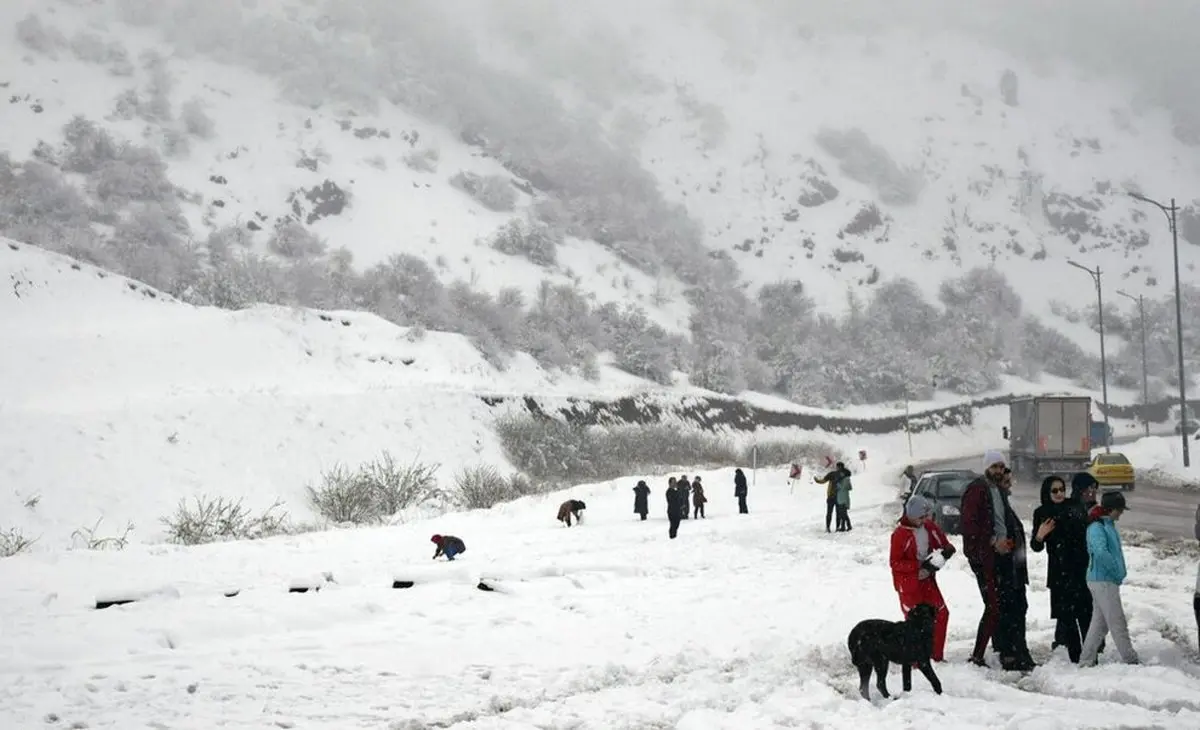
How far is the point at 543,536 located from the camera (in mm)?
19734

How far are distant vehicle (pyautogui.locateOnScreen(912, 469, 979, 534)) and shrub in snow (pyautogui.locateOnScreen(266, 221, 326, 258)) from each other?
56874 mm

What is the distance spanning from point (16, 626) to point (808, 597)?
865 cm

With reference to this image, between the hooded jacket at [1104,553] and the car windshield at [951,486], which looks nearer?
the hooded jacket at [1104,553]

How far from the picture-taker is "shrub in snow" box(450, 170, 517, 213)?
85125 mm

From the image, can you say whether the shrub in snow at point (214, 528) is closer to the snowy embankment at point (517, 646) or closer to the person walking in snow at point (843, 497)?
the snowy embankment at point (517, 646)

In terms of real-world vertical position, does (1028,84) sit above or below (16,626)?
above

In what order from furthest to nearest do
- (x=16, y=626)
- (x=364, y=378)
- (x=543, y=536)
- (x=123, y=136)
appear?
Result: (x=123, y=136), (x=364, y=378), (x=543, y=536), (x=16, y=626)

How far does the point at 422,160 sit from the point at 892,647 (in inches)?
3325

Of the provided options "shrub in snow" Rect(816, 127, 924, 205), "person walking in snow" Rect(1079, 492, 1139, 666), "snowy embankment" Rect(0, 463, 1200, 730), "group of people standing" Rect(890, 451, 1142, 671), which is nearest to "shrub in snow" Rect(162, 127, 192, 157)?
"snowy embankment" Rect(0, 463, 1200, 730)

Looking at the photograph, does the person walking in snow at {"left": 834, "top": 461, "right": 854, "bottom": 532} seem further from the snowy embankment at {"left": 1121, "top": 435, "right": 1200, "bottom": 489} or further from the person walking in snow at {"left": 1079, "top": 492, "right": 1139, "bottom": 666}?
the snowy embankment at {"left": 1121, "top": 435, "right": 1200, "bottom": 489}

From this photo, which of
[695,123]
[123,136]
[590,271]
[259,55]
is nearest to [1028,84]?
[695,123]

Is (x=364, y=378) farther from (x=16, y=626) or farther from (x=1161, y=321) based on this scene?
(x=1161, y=321)

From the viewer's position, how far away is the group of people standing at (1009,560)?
7.81 meters

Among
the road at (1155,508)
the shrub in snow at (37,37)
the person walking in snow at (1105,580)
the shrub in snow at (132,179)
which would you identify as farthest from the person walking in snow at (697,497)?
the shrub in snow at (37,37)
